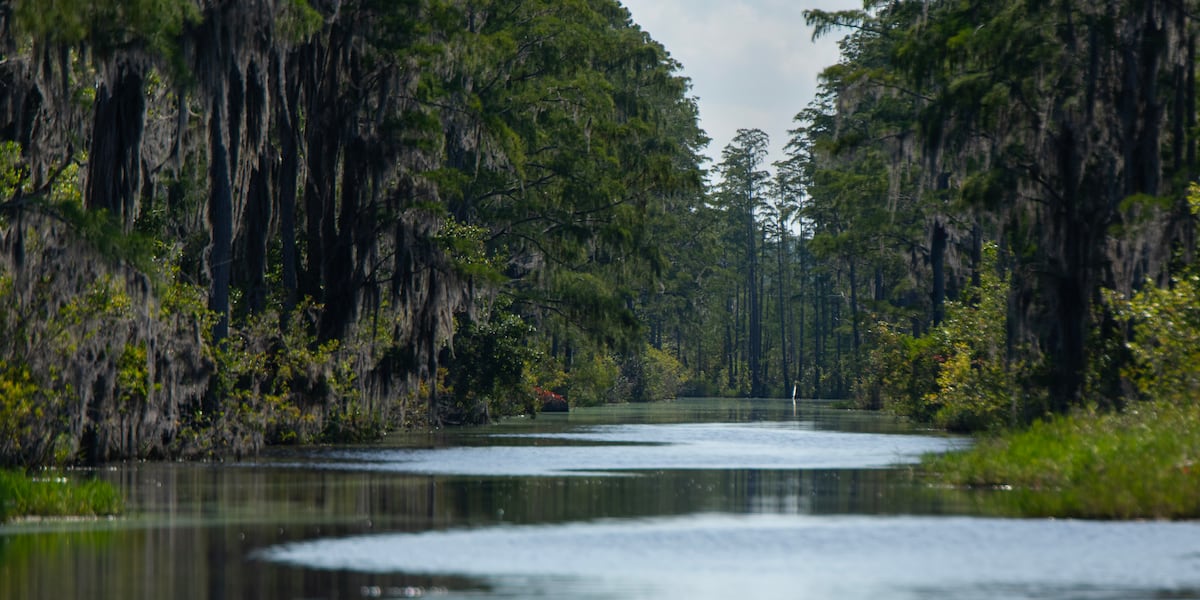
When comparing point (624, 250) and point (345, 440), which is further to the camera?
point (624, 250)

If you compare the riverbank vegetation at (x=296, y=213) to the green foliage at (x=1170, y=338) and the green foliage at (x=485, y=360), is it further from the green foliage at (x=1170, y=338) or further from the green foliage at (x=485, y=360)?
the green foliage at (x=1170, y=338)

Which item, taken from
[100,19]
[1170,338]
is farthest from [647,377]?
[100,19]

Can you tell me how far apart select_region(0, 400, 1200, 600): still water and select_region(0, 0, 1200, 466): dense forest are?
325 cm

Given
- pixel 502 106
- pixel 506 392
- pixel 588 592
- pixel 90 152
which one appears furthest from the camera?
pixel 506 392

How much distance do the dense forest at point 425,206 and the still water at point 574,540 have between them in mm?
3249

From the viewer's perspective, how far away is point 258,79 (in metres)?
33.6

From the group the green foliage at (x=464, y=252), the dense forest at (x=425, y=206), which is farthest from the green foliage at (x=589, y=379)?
the green foliage at (x=464, y=252)

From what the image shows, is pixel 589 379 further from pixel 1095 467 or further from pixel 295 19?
pixel 1095 467

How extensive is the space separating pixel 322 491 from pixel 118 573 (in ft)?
31.3

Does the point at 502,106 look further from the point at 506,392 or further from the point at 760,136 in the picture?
the point at 760,136

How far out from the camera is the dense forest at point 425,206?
27.0 metres

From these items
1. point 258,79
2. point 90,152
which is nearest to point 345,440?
point 258,79

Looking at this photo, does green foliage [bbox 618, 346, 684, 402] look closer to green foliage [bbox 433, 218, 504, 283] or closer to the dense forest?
the dense forest

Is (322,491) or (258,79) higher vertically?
(258,79)
